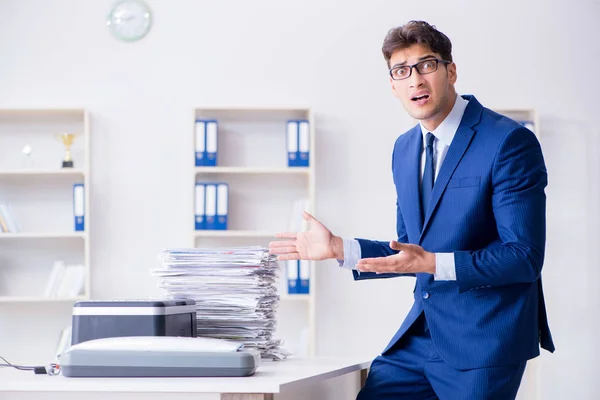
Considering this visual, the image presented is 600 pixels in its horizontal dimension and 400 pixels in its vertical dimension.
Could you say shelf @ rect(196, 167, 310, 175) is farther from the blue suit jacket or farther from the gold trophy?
the blue suit jacket

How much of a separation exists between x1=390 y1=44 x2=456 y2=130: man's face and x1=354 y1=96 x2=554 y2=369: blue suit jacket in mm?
82

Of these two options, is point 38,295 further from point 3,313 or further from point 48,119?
point 48,119

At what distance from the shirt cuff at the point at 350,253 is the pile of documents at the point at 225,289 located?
20 centimetres

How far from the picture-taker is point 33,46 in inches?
197

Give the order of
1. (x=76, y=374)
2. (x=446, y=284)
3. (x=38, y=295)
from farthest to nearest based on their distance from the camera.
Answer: (x=38, y=295) → (x=446, y=284) → (x=76, y=374)

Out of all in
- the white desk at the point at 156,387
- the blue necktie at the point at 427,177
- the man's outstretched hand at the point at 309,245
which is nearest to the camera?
the white desk at the point at 156,387

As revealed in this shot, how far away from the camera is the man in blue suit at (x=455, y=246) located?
183 centimetres

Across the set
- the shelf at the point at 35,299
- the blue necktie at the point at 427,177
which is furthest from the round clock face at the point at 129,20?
the blue necktie at the point at 427,177

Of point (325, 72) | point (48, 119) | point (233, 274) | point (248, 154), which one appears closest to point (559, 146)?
point (325, 72)

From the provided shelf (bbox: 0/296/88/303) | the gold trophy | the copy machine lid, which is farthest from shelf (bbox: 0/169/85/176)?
the copy machine lid

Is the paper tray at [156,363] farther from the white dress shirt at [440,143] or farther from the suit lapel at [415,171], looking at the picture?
the suit lapel at [415,171]

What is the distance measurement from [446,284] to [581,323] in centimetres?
334

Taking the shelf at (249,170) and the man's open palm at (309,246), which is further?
the shelf at (249,170)

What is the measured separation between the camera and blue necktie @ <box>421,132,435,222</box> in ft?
6.68
